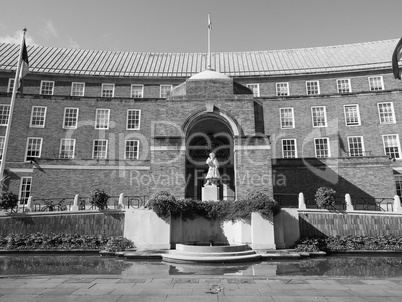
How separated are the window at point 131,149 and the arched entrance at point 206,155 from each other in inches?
362

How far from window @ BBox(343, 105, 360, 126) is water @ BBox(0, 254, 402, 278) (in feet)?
70.7

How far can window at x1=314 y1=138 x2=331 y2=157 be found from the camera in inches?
1334

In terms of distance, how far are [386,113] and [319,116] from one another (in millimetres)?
6779

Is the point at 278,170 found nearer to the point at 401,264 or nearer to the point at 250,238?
the point at 250,238

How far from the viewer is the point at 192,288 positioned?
9.09 metres

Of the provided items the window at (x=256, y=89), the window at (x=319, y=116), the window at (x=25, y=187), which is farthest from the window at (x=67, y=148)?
the window at (x=319, y=116)

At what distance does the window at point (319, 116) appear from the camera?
114 feet

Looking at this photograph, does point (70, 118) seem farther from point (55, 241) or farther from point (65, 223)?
point (55, 241)

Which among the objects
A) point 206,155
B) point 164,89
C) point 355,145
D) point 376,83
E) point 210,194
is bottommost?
point 210,194

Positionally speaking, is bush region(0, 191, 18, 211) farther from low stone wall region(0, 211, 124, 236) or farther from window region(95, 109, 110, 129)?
window region(95, 109, 110, 129)

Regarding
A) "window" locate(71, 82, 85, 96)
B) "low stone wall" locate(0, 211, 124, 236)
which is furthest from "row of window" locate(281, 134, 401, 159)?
"window" locate(71, 82, 85, 96)

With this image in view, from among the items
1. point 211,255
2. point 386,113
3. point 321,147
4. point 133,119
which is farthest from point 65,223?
point 386,113

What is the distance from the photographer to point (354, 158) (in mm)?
28000

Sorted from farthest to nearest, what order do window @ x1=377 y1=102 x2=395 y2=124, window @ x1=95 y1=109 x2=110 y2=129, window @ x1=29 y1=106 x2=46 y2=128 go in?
window @ x1=95 y1=109 x2=110 y2=129
window @ x1=29 y1=106 x2=46 y2=128
window @ x1=377 y1=102 x2=395 y2=124
